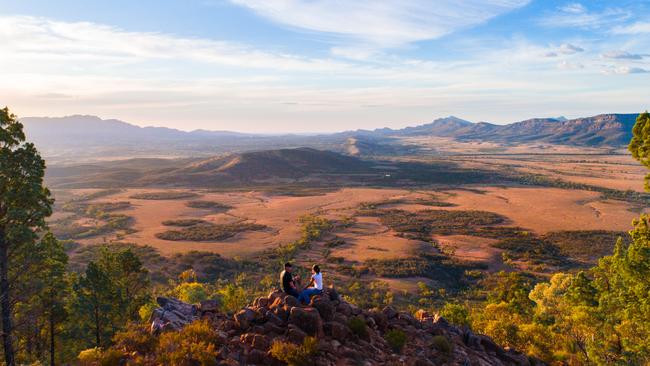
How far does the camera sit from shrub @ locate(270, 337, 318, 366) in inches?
445

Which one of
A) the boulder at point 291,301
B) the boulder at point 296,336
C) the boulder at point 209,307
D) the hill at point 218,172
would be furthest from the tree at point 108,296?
the hill at point 218,172

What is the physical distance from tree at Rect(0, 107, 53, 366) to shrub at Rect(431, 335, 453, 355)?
57.7 ft

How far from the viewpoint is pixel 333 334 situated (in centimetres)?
1304

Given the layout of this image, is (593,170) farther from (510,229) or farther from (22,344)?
(22,344)

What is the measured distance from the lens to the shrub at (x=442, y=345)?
46.4 ft

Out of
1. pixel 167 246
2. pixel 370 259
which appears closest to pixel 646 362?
pixel 370 259

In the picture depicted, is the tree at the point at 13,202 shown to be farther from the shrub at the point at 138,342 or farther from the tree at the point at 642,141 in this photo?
the tree at the point at 642,141

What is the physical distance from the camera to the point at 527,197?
4409 inches

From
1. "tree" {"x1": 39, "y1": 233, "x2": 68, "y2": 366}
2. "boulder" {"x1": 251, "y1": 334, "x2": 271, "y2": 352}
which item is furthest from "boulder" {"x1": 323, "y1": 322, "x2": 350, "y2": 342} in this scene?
"tree" {"x1": 39, "y1": 233, "x2": 68, "y2": 366}

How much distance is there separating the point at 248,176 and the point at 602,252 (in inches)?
5113

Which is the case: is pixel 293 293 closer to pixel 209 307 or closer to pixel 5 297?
pixel 209 307

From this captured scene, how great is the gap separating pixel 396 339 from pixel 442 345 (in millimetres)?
1878

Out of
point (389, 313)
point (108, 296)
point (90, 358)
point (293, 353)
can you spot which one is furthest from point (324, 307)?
point (108, 296)

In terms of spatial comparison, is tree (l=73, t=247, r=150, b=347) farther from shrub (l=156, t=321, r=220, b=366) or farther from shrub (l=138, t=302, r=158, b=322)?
shrub (l=156, t=321, r=220, b=366)
